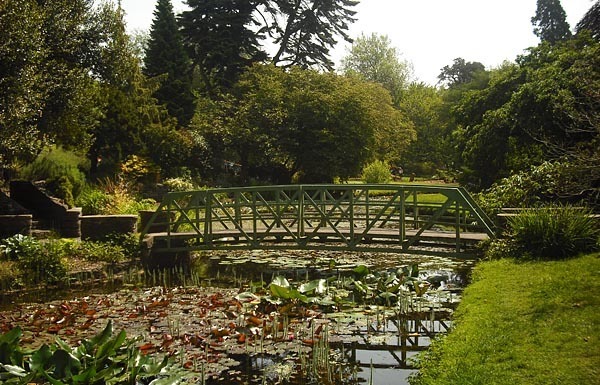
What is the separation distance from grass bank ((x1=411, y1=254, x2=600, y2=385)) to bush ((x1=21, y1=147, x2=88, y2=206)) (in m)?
12.0

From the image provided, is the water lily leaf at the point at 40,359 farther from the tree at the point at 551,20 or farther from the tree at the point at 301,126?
the tree at the point at 551,20

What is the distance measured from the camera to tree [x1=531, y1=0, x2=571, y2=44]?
4662 centimetres

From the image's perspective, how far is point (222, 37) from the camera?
31.7 m

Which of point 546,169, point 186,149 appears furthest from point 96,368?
point 186,149

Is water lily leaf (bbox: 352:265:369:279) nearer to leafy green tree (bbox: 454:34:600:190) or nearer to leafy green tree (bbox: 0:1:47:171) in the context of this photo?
leafy green tree (bbox: 454:34:600:190)

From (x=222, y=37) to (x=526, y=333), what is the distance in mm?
28502

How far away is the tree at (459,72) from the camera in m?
56.7

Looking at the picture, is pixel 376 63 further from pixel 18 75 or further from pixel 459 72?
pixel 18 75

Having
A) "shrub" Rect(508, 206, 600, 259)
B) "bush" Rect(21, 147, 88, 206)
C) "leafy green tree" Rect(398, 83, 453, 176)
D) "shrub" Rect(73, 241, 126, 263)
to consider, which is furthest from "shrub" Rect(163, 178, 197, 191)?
"leafy green tree" Rect(398, 83, 453, 176)

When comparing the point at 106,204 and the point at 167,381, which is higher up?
the point at 106,204

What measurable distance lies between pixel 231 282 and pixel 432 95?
39.9 m

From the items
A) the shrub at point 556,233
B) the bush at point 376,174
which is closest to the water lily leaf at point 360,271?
the shrub at point 556,233

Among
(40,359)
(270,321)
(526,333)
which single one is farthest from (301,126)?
(40,359)

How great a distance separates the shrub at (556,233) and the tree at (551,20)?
42.2m
